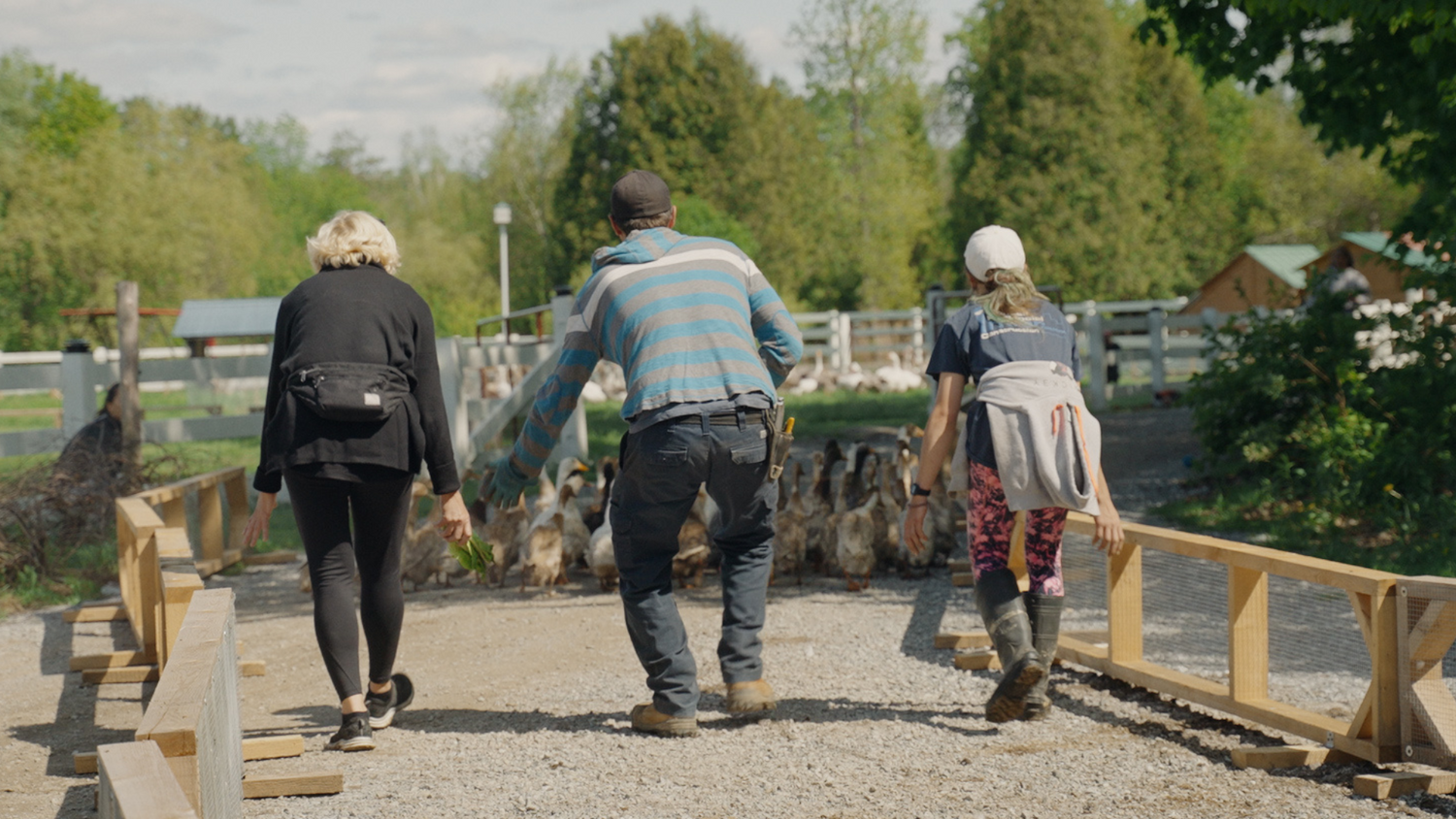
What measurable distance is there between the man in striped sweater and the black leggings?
1.50ft

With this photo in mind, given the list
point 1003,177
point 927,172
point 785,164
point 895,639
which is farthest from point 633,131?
point 895,639

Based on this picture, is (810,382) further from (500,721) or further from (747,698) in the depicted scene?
(747,698)

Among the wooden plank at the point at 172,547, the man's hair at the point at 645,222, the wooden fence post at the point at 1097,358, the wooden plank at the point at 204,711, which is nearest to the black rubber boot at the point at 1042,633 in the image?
the man's hair at the point at 645,222

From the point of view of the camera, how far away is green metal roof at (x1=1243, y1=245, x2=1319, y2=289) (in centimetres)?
3531

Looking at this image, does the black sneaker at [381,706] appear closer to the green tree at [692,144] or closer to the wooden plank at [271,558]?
the wooden plank at [271,558]

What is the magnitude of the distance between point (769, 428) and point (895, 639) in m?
2.05

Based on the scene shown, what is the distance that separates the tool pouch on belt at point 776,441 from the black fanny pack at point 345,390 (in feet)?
3.99

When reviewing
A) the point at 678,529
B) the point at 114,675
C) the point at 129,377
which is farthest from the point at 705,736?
the point at 129,377

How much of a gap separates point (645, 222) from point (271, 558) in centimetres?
570

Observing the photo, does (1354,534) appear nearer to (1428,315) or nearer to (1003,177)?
(1428,315)

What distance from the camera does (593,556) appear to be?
736cm

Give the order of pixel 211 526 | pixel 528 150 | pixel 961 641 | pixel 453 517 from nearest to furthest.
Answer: pixel 453 517
pixel 961 641
pixel 211 526
pixel 528 150

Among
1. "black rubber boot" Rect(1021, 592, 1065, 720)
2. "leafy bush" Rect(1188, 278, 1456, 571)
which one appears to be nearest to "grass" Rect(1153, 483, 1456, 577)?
"leafy bush" Rect(1188, 278, 1456, 571)

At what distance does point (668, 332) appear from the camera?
4.25 metres
